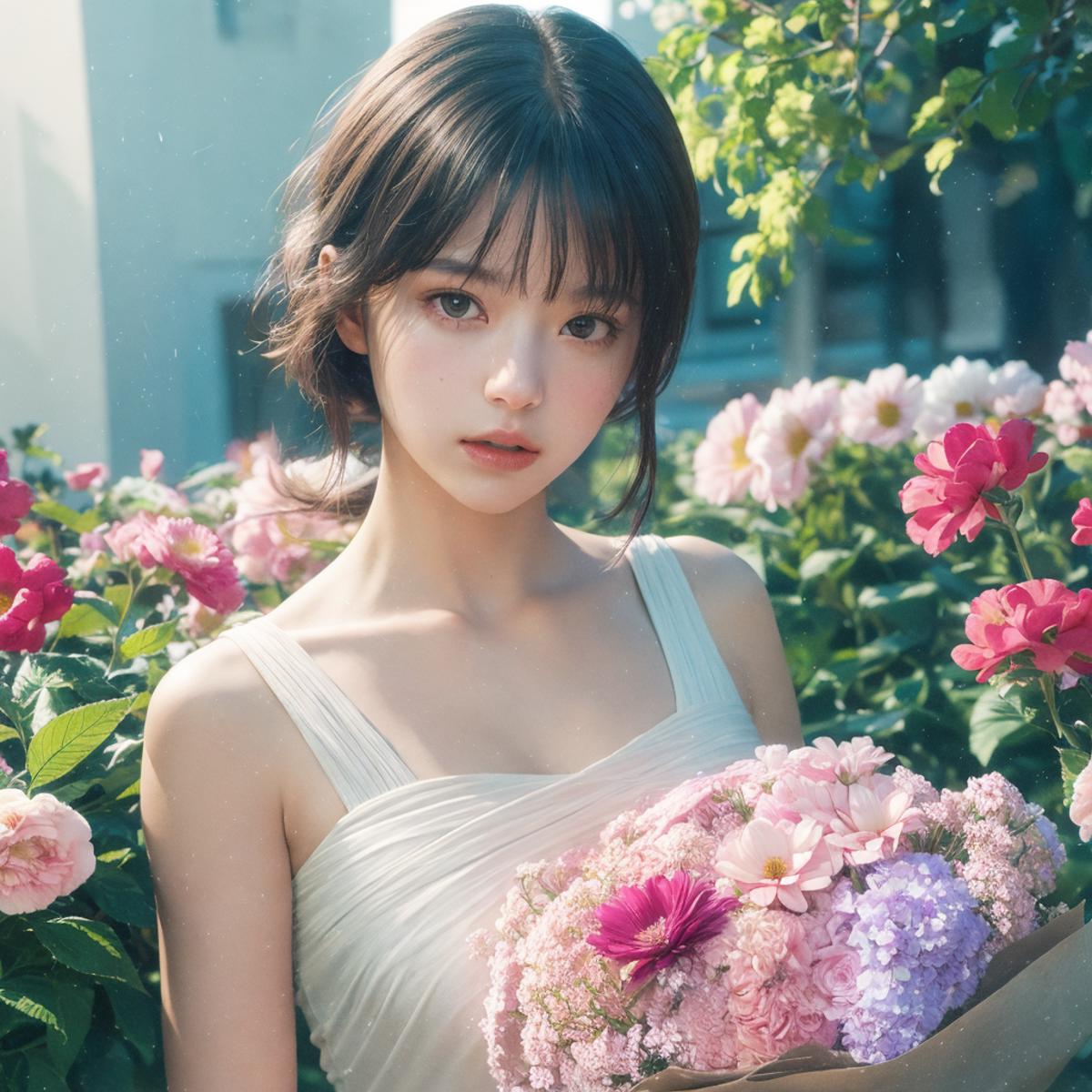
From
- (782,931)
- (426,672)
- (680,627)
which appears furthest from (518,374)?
(782,931)

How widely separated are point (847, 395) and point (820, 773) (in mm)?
1572

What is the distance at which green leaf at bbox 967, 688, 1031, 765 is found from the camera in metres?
1.97

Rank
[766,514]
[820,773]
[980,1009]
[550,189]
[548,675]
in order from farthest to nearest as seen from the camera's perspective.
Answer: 1. [766,514]
2. [548,675]
3. [550,189]
4. [820,773]
5. [980,1009]

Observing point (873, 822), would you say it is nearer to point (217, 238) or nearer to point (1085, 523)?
point (1085, 523)

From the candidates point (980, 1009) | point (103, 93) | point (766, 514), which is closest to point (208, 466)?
point (103, 93)

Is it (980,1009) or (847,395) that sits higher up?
(847,395)

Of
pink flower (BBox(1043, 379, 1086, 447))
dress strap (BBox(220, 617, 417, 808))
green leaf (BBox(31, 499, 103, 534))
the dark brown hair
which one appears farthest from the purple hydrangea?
green leaf (BBox(31, 499, 103, 534))

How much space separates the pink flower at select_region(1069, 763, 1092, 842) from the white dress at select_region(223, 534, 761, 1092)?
1.43 feet

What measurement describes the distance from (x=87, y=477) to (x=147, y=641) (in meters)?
1.07

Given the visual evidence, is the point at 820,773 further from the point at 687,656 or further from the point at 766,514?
the point at 766,514

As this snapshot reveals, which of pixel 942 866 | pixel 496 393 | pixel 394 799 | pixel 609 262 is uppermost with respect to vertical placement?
pixel 609 262

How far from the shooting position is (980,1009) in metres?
1.00

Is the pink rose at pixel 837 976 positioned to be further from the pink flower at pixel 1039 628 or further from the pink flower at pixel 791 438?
the pink flower at pixel 791 438

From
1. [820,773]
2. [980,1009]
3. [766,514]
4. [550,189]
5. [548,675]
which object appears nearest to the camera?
[980,1009]
